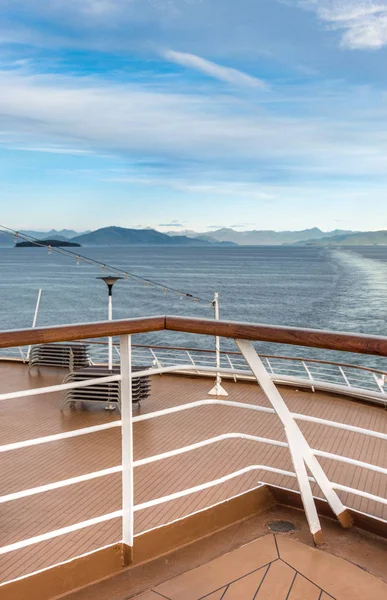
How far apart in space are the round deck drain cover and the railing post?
0.73 metres

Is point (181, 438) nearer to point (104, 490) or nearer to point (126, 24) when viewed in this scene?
point (104, 490)

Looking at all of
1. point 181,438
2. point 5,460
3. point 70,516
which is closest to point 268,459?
point 181,438

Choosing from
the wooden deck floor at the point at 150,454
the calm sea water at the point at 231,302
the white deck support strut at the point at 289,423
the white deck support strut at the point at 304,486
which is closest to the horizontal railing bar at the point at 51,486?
the white deck support strut at the point at 289,423

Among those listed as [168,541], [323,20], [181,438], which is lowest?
[181,438]

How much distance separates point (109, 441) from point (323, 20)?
3345 cm

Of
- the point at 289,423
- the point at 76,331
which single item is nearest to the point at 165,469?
the point at 289,423

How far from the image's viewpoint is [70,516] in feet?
12.3

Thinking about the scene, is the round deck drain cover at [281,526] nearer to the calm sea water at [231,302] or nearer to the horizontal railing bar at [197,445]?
the horizontal railing bar at [197,445]

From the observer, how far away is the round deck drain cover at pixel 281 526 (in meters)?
2.53

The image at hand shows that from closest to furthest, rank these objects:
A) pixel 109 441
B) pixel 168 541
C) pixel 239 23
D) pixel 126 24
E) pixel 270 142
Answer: pixel 168 541, pixel 109 441, pixel 239 23, pixel 126 24, pixel 270 142

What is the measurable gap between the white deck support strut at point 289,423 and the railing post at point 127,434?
1.35 ft

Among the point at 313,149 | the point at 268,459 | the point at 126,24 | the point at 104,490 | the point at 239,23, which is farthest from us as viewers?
the point at 313,149

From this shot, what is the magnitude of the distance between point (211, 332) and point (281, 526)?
4.12 feet

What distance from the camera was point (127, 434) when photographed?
2.02 meters
